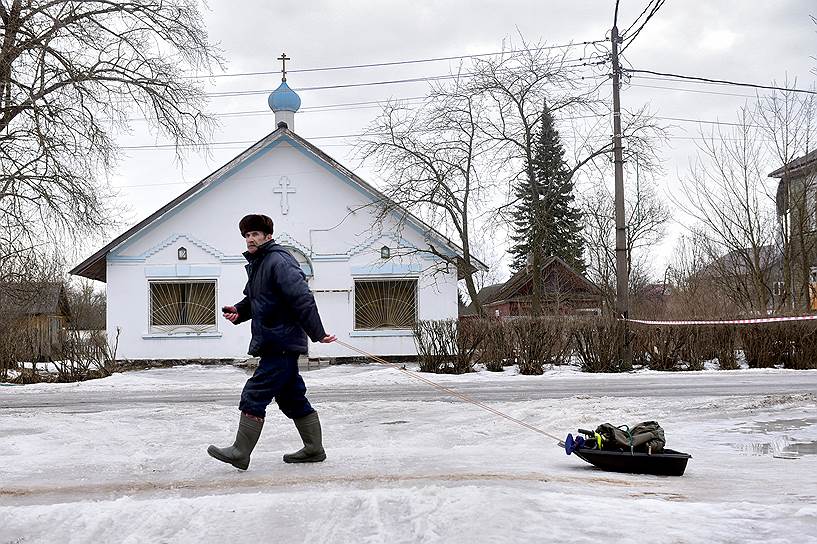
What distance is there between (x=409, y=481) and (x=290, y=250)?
20506mm

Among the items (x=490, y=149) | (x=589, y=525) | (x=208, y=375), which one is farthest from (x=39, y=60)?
(x=589, y=525)

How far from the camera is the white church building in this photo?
24.7 m

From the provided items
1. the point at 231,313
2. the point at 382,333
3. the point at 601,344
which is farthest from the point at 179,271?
the point at 231,313

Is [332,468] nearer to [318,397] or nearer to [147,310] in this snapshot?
[318,397]

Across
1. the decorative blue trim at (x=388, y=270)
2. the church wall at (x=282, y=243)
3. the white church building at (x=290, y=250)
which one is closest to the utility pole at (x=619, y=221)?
the white church building at (x=290, y=250)

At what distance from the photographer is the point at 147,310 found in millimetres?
24875

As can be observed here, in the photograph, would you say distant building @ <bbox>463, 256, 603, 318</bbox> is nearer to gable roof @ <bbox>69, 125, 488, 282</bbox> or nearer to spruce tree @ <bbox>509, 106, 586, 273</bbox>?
spruce tree @ <bbox>509, 106, 586, 273</bbox>

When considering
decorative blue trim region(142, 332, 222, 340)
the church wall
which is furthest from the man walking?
decorative blue trim region(142, 332, 222, 340)

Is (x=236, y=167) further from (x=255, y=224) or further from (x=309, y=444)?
(x=309, y=444)

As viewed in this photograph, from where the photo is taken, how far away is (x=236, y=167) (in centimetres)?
2514

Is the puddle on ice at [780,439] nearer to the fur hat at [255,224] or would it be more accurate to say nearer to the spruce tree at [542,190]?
the fur hat at [255,224]

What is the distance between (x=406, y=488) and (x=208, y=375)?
17.2 m

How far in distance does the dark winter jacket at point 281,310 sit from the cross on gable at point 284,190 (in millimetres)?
19379

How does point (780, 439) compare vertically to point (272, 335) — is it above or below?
below
